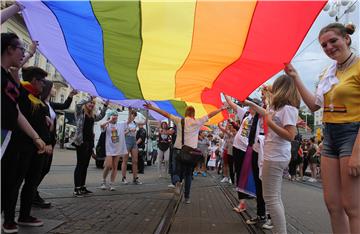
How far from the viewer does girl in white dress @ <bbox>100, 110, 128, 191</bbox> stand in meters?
9.19

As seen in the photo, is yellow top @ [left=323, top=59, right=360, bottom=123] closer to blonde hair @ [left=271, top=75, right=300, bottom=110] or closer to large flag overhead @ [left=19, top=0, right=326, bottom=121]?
blonde hair @ [left=271, top=75, right=300, bottom=110]

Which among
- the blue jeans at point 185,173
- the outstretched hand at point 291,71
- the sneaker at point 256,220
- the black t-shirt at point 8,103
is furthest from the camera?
the blue jeans at point 185,173

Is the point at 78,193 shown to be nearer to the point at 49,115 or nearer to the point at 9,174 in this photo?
the point at 49,115

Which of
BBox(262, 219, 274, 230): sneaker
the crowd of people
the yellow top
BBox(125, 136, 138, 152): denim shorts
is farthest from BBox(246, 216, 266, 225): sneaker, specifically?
BBox(125, 136, 138, 152): denim shorts

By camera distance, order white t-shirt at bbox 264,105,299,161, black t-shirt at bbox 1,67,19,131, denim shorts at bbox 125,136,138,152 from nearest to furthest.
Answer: black t-shirt at bbox 1,67,19,131
white t-shirt at bbox 264,105,299,161
denim shorts at bbox 125,136,138,152

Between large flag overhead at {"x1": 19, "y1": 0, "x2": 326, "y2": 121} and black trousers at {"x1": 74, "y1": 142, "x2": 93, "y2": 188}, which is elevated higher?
large flag overhead at {"x1": 19, "y1": 0, "x2": 326, "y2": 121}

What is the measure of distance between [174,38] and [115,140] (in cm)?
501

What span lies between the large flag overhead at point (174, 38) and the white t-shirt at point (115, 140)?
3.02 metres

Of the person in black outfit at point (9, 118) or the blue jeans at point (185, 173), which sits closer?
the person in black outfit at point (9, 118)

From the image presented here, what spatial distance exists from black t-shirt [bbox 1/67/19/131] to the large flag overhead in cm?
120

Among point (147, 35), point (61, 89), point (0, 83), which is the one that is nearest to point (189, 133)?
point (147, 35)

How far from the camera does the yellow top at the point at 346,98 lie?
9.65ft

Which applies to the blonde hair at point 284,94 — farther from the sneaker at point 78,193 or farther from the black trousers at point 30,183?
the sneaker at point 78,193

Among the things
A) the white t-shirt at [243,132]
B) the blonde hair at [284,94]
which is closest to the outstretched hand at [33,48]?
the blonde hair at [284,94]
